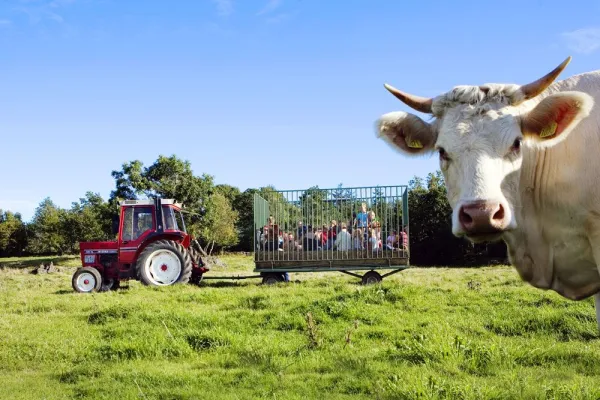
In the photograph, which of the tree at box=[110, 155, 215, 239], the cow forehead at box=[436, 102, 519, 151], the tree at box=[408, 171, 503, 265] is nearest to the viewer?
the cow forehead at box=[436, 102, 519, 151]

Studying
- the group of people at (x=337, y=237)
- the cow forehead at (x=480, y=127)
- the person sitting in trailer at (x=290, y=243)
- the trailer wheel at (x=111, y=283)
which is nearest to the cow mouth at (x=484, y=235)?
the cow forehead at (x=480, y=127)

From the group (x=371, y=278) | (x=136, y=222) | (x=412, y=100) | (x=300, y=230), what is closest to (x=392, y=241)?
(x=371, y=278)

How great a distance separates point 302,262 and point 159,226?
174 inches

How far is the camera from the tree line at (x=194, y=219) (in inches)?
1275

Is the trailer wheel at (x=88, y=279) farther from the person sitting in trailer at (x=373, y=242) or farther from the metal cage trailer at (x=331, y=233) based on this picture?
the person sitting in trailer at (x=373, y=242)

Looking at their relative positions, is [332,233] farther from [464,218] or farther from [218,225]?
[218,225]

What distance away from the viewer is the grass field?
5305mm

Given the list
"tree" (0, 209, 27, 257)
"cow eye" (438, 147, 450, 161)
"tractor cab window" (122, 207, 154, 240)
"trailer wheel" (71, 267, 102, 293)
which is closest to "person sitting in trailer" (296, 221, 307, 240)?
"tractor cab window" (122, 207, 154, 240)

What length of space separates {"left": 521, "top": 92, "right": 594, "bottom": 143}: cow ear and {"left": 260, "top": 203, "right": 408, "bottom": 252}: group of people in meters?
12.0

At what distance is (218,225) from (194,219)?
151 inches

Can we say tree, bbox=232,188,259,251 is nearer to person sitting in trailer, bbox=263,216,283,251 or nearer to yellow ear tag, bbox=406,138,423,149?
person sitting in trailer, bbox=263,216,283,251

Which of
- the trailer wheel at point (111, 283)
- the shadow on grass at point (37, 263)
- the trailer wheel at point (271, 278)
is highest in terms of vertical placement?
the trailer wheel at point (271, 278)

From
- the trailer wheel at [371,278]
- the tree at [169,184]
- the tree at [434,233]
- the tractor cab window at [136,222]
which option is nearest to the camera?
the trailer wheel at [371,278]

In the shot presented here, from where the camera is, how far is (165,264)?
1600 centimetres
